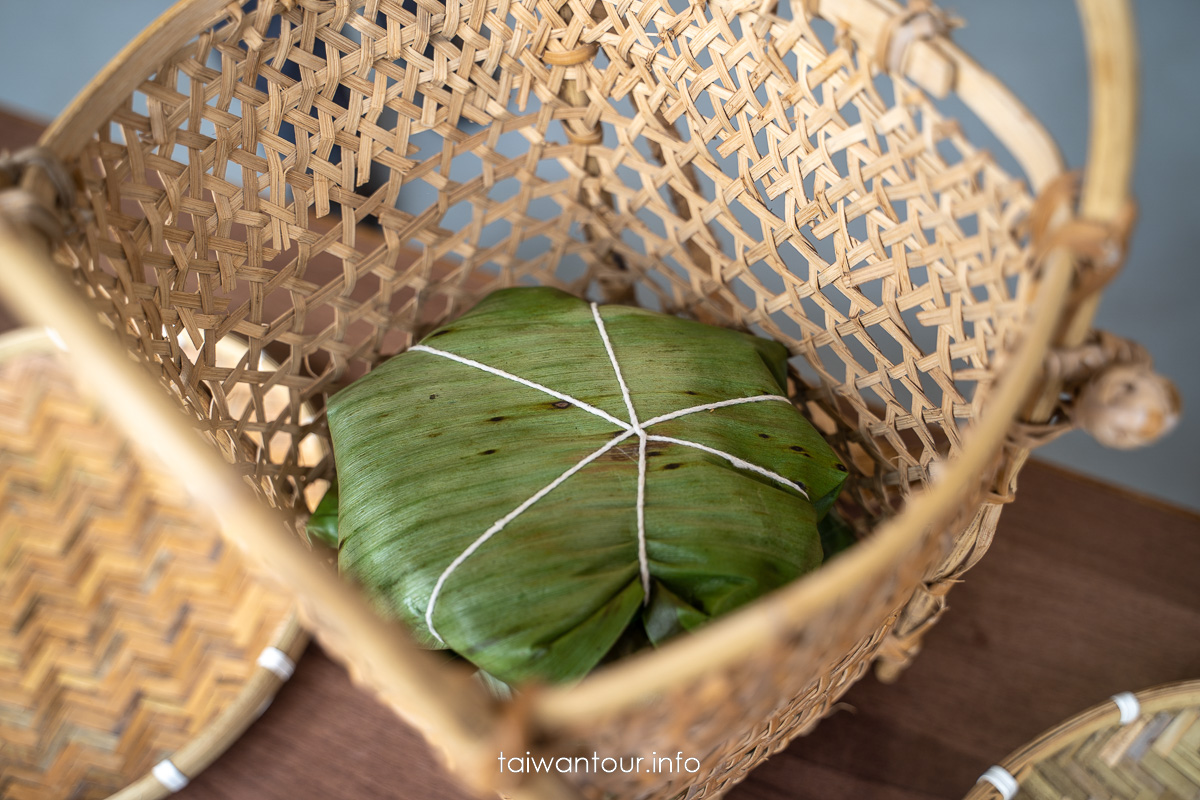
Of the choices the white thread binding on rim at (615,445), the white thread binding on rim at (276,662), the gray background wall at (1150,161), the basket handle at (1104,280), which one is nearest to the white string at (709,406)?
the white thread binding on rim at (615,445)

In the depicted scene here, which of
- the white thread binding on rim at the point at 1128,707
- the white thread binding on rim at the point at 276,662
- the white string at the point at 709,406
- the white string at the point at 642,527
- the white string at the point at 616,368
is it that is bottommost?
the white thread binding on rim at the point at 276,662

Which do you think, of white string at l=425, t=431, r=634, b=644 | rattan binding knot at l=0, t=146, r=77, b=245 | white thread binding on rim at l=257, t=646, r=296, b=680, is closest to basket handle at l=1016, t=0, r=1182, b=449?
white string at l=425, t=431, r=634, b=644

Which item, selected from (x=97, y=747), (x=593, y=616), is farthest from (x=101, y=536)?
(x=593, y=616)

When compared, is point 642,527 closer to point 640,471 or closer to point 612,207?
point 640,471

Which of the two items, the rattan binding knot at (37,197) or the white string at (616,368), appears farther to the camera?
the white string at (616,368)

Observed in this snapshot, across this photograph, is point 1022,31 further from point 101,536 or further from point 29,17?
point 29,17

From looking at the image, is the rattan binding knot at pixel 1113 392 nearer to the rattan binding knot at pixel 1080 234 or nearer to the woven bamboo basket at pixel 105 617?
the rattan binding knot at pixel 1080 234

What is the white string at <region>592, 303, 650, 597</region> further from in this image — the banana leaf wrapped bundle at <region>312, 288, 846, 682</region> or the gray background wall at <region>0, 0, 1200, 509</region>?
the gray background wall at <region>0, 0, 1200, 509</region>

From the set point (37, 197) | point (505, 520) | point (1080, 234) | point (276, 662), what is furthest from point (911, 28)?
point (276, 662)
